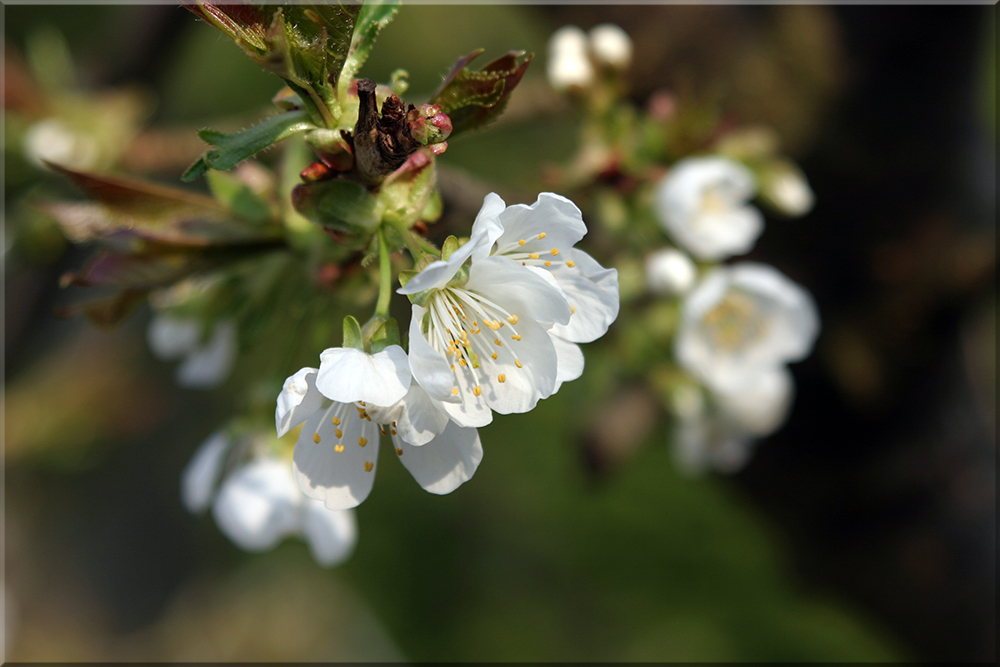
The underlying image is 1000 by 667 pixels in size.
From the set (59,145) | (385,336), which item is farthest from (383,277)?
(59,145)

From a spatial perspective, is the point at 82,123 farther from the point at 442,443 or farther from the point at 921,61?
the point at 921,61

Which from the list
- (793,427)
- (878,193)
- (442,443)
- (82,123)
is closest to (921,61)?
(878,193)

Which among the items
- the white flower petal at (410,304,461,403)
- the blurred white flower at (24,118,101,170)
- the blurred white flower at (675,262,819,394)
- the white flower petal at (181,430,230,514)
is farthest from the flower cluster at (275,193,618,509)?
the blurred white flower at (24,118,101,170)

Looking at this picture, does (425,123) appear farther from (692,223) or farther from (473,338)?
(692,223)

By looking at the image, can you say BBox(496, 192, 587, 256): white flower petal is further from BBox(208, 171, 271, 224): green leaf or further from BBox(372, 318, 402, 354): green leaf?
BBox(208, 171, 271, 224): green leaf

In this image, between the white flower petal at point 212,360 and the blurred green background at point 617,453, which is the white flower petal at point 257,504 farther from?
the blurred green background at point 617,453
